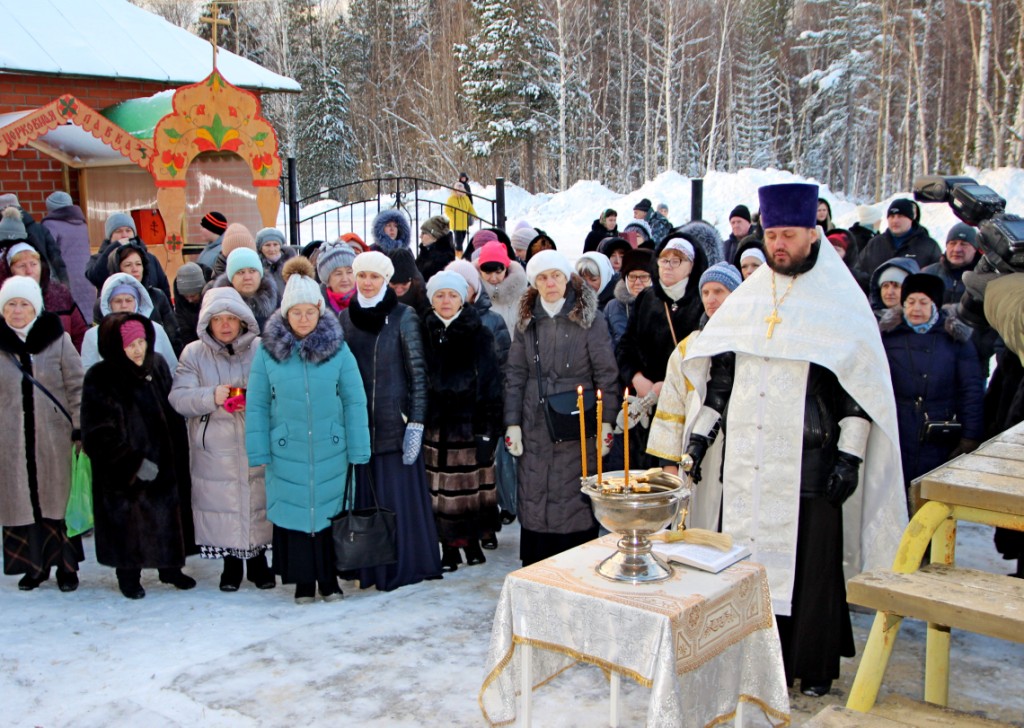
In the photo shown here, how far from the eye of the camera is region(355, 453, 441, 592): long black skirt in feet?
17.3

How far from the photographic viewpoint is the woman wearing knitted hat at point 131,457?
4988mm

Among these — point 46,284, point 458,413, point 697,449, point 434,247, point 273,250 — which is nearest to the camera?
point 697,449

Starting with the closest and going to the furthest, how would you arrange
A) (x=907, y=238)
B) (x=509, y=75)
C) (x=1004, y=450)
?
(x=1004, y=450), (x=907, y=238), (x=509, y=75)

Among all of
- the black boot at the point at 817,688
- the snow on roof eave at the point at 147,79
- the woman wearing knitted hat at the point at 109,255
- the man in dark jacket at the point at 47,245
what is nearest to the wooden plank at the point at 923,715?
the black boot at the point at 817,688

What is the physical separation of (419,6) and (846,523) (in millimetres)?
39282

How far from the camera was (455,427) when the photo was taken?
217 inches

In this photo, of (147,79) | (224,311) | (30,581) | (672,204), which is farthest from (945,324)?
(672,204)

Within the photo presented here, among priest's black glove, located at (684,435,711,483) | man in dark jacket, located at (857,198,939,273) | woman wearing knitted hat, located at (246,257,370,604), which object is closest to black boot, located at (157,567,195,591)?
woman wearing knitted hat, located at (246,257,370,604)

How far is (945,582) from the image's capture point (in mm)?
2580

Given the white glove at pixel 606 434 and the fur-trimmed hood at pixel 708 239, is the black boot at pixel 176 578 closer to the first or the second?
the white glove at pixel 606 434

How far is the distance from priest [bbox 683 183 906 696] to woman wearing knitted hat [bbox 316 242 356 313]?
10.0 feet

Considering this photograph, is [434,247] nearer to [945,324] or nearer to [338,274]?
[338,274]

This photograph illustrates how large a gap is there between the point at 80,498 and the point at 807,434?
12.9ft

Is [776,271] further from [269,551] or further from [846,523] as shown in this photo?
[269,551]
